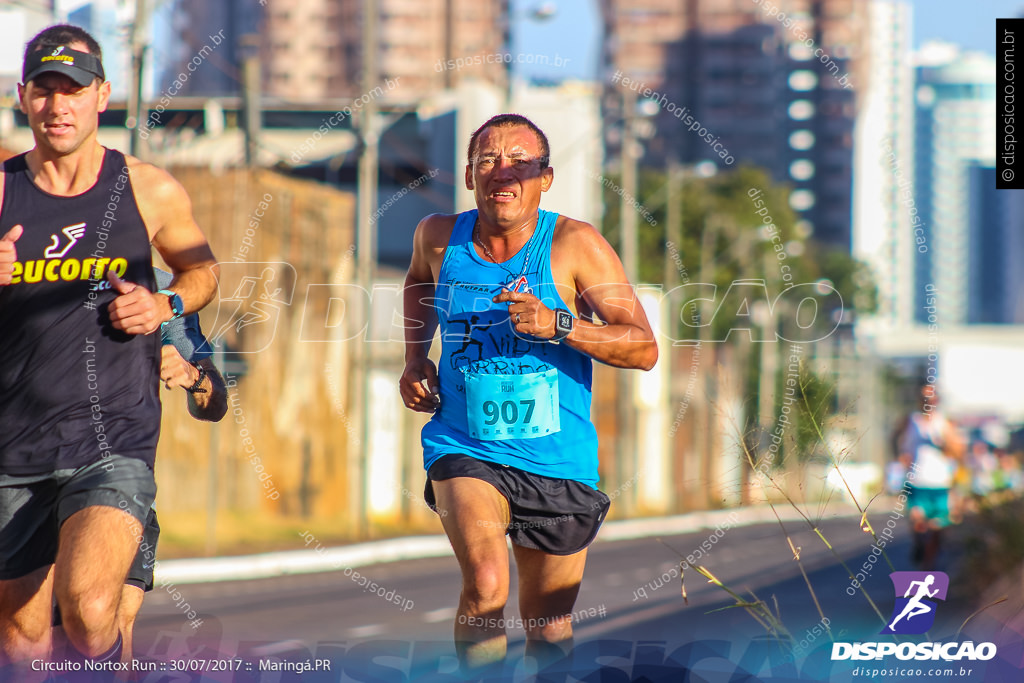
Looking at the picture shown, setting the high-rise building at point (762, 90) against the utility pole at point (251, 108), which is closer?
the utility pole at point (251, 108)

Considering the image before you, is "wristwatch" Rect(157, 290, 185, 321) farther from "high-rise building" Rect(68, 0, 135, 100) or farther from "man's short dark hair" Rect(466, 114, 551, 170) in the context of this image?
"high-rise building" Rect(68, 0, 135, 100)

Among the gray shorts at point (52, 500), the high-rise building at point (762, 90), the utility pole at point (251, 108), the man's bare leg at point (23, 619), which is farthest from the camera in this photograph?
the high-rise building at point (762, 90)

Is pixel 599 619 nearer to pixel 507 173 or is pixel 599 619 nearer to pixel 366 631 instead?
pixel 366 631

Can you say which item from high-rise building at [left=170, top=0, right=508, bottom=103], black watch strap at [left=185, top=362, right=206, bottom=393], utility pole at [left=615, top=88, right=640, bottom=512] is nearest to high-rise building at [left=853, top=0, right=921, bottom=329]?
high-rise building at [left=170, top=0, right=508, bottom=103]

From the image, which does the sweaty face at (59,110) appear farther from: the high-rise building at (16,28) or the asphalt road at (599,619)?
the high-rise building at (16,28)

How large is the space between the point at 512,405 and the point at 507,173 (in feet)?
2.30

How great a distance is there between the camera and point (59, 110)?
4.11 meters

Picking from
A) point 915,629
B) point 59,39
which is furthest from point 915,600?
point 59,39

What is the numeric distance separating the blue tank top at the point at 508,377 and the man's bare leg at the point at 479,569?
0.18 m

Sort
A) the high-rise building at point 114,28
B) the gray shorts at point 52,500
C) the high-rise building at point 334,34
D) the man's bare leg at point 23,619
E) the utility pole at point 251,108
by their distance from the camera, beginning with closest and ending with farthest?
1. the gray shorts at point 52,500
2. the man's bare leg at point 23,619
3. the high-rise building at point 114,28
4. the utility pole at point 251,108
5. the high-rise building at point 334,34

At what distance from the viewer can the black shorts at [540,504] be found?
4305 mm

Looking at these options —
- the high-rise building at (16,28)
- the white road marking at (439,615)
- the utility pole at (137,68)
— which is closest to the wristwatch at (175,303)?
the utility pole at (137,68)

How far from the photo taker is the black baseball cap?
4055 mm

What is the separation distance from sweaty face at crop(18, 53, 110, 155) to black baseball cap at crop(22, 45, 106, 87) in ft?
0.09
